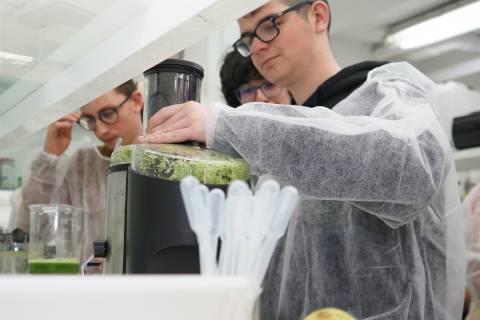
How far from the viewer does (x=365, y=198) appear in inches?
32.8

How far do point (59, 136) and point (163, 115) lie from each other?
1.33m

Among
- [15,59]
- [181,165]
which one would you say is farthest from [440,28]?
[181,165]

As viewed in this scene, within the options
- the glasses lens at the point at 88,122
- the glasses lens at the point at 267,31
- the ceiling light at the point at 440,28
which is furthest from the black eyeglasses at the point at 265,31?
the ceiling light at the point at 440,28

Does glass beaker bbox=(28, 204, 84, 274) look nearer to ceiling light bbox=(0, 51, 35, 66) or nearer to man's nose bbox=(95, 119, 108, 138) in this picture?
man's nose bbox=(95, 119, 108, 138)

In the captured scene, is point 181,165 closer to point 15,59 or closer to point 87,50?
point 87,50

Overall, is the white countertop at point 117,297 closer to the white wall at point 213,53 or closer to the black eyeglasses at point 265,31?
the black eyeglasses at point 265,31

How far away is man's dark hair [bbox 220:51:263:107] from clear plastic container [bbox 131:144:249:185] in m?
1.13

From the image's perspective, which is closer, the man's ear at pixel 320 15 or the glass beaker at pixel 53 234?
the man's ear at pixel 320 15

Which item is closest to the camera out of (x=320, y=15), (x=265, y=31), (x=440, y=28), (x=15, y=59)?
(x=15, y=59)

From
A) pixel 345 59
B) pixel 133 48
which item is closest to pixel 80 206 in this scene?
pixel 133 48

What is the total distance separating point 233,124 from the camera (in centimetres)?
80

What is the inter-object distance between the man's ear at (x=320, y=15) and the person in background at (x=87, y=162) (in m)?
0.79

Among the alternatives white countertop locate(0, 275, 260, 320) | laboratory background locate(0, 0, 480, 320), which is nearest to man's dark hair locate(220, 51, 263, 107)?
laboratory background locate(0, 0, 480, 320)

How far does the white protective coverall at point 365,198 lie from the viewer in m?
0.80
